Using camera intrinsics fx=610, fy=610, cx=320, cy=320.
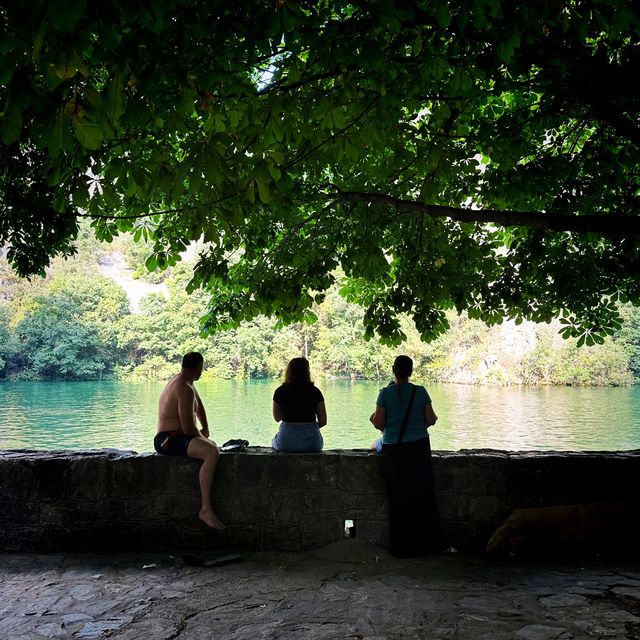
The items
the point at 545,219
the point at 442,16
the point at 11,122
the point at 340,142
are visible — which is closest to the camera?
the point at 11,122

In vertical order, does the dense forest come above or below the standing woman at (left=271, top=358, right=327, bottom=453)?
above

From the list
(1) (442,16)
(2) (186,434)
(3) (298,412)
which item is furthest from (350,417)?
(1) (442,16)

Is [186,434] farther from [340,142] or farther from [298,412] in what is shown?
[340,142]

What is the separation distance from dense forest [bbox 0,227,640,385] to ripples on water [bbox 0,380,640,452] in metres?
2.28

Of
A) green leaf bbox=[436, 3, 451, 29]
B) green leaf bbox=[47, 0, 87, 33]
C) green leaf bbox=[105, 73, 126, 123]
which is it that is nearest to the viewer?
green leaf bbox=[47, 0, 87, 33]

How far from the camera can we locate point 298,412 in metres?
5.07

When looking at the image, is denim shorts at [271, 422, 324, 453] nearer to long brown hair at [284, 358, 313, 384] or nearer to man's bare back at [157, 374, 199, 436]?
long brown hair at [284, 358, 313, 384]

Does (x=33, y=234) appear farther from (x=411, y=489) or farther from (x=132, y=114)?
(x=411, y=489)

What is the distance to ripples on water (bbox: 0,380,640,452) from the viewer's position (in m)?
18.7

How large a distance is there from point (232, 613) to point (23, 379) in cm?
4536

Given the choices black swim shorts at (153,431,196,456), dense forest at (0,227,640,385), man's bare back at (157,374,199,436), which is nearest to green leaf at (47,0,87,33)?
man's bare back at (157,374,199,436)

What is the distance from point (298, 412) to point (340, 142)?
2.66 metres

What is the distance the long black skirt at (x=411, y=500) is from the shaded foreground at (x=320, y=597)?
0.46 ft

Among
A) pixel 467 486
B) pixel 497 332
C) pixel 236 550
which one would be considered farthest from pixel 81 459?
pixel 497 332
